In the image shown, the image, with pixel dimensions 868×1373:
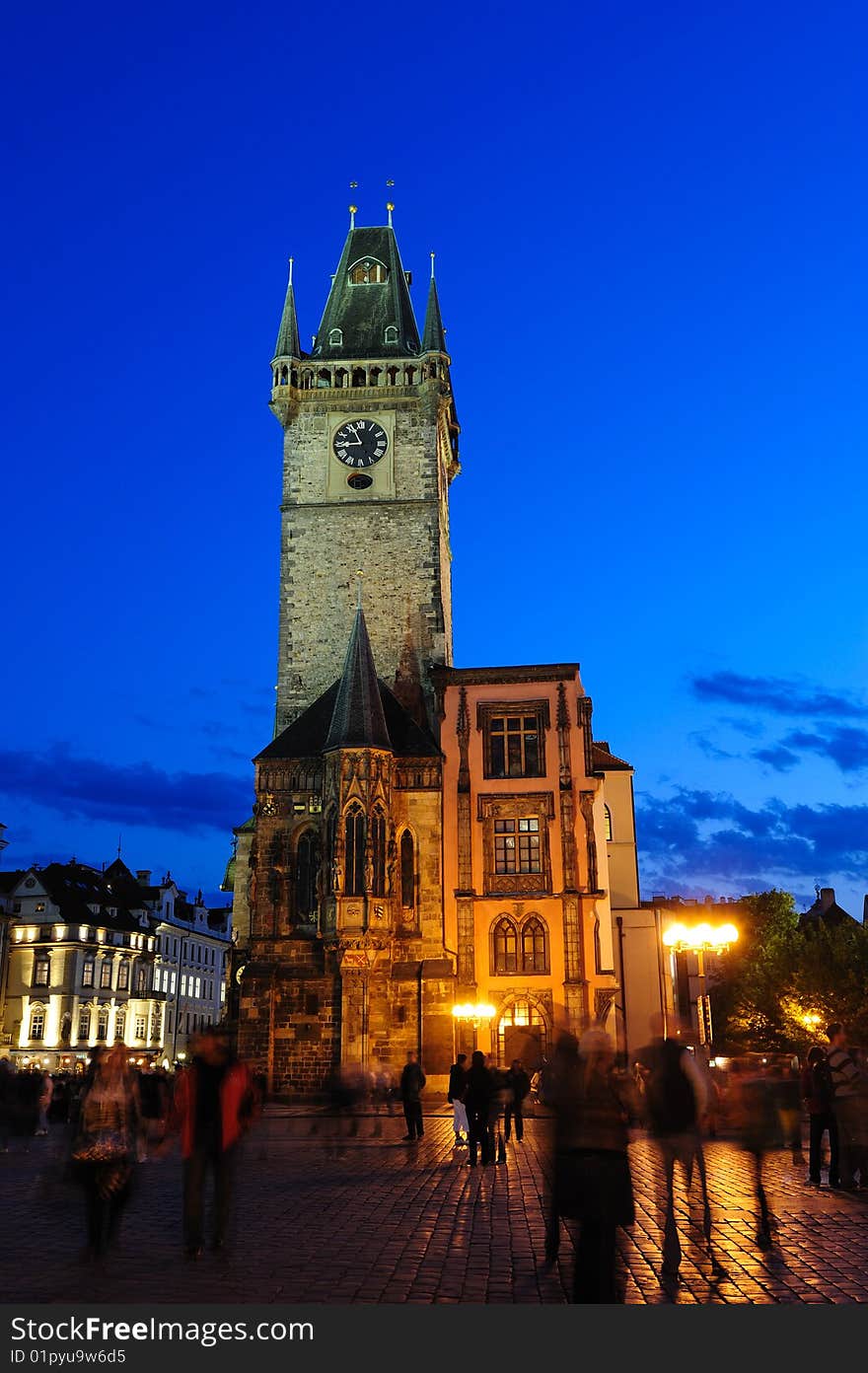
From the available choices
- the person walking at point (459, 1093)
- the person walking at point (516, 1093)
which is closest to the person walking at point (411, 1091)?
the person walking at point (459, 1093)

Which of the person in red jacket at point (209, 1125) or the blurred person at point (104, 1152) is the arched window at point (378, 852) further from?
the blurred person at point (104, 1152)

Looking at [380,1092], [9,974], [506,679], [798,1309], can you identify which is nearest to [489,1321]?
[798,1309]

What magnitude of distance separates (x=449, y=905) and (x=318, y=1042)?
660cm

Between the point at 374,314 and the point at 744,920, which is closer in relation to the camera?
the point at 374,314

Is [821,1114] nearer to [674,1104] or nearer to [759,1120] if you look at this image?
[759,1120]

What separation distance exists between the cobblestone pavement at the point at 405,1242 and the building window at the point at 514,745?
84.5ft

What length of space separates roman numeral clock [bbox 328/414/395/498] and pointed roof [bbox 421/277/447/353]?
3.64m

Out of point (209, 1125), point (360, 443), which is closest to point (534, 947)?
point (360, 443)

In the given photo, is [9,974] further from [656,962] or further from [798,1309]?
[798,1309]

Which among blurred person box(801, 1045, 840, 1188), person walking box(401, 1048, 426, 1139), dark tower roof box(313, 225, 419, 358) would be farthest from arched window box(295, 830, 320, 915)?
blurred person box(801, 1045, 840, 1188)

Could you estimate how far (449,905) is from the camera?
146 feet

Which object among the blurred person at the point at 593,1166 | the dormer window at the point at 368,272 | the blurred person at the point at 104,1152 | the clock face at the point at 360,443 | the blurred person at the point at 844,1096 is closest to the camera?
the blurred person at the point at 593,1166

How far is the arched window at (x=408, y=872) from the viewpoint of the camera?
146 ft

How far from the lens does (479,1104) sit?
790 inches
